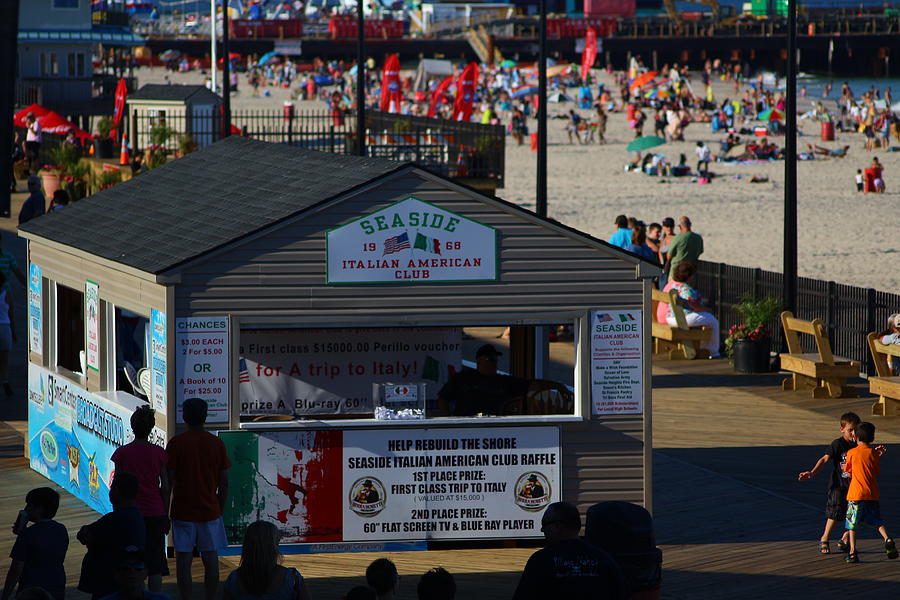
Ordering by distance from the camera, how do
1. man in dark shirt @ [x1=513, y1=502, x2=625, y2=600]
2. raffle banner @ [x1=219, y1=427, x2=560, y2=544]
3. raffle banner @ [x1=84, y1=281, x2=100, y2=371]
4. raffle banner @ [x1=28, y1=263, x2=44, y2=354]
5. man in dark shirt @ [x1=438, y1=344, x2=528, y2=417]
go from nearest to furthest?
man in dark shirt @ [x1=513, y1=502, x2=625, y2=600]
raffle banner @ [x1=219, y1=427, x2=560, y2=544]
man in dark shirt @ [x1=438, y1=344, x2=528, y2=417]
raffle banner @ [x1=84, y1=281, x2=100, y2=371]
raffle banner @ [x1=28, y1=263, x2=44, y2=354]

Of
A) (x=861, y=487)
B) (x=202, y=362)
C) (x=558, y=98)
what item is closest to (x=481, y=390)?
(x=202, y=362)

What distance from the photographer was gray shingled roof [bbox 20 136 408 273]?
10.3m

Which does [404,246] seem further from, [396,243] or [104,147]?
[104,147]

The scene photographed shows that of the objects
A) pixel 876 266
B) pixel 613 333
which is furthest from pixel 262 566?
pixel 876 266

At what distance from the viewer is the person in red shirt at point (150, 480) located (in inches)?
343

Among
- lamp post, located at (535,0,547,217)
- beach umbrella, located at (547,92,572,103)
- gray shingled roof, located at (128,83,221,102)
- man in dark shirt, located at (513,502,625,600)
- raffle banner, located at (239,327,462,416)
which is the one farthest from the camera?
beach umbrella, located at (547,92,572,103)

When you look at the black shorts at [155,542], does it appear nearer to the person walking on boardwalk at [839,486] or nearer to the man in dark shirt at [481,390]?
the man in dark shirt at [481,390]

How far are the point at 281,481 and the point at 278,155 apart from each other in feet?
10.8

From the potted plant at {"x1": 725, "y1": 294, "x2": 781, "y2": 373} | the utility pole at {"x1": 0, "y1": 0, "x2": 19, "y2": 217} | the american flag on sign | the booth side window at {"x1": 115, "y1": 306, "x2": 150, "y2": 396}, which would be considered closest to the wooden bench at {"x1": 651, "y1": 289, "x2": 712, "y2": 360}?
the potted plant at {"x1": 725, "y1": 294, "x2": 781, "y2": 373}

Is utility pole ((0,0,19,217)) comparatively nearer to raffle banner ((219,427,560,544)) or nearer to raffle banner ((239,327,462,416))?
raffle banner ((219,427,560,544))

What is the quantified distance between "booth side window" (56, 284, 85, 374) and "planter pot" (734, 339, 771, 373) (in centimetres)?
835

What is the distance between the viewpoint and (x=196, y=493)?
29.3 ft

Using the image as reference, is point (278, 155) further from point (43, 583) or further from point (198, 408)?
point (43, 583)

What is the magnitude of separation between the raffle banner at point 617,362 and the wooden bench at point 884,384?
5415mm
